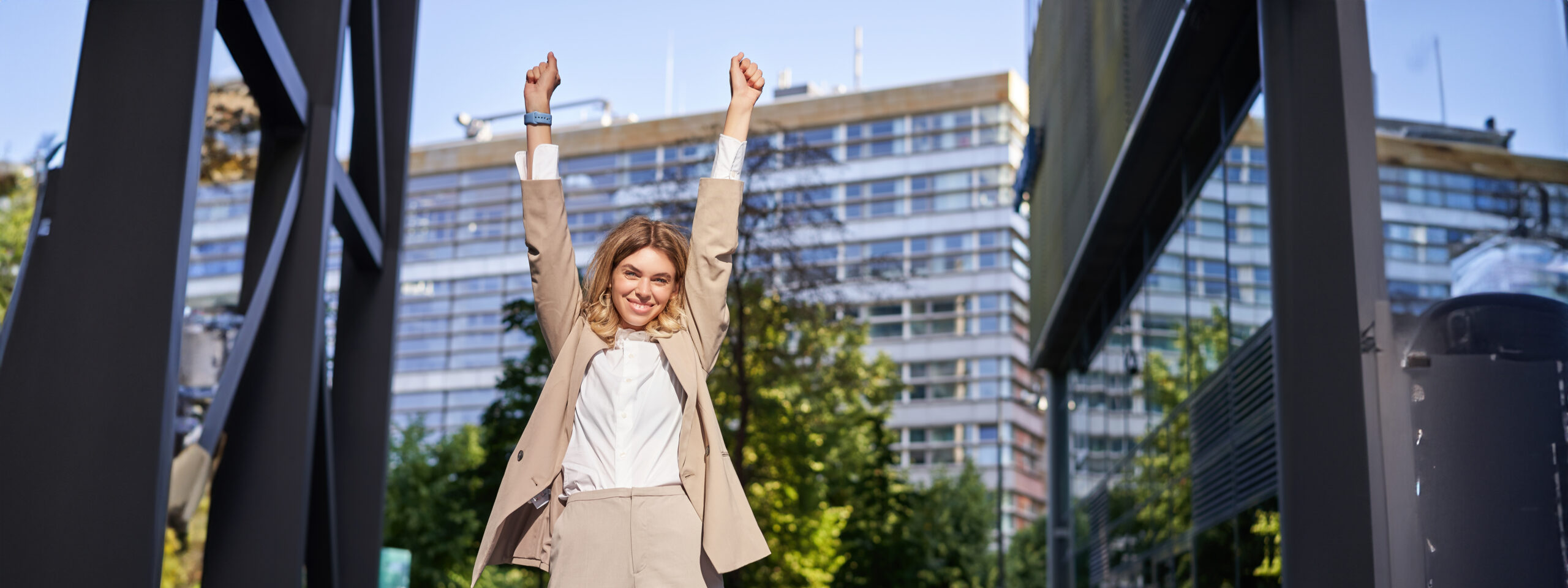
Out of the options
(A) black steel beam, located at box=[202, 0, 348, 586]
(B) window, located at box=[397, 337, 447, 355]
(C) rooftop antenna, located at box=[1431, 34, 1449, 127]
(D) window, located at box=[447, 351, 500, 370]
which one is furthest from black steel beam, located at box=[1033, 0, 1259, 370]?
(B) window, located at box=[397, 337, 447, 355]

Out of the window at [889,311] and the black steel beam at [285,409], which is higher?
the window at [889,311]

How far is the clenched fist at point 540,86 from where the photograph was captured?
3.21 metres

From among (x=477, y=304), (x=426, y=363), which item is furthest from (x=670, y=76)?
(x=426, y=363)

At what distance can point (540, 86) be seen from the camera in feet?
10.6

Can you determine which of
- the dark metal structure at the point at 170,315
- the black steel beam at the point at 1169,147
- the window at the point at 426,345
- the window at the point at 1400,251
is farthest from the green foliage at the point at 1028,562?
the window at the point at 1400,251

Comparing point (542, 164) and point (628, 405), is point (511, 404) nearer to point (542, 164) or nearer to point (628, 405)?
point (542, 164)

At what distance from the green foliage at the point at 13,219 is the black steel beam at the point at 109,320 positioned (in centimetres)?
108

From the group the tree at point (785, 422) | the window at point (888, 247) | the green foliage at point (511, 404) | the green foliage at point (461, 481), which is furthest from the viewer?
the window at point (888, 247)

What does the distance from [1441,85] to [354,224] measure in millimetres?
5030

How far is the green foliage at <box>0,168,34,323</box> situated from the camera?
15.8 feet

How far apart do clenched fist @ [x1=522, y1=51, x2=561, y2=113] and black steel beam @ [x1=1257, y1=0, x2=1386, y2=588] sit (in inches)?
119

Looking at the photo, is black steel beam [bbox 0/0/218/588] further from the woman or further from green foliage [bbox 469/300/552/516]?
green foliage [bbox 469/300/552/516]

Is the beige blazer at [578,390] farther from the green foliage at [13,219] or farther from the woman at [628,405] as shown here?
the green foliage at [13,219]

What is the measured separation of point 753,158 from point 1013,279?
3366 centimetres
